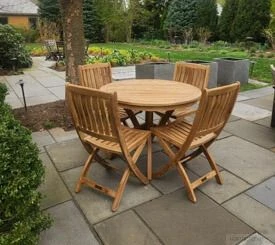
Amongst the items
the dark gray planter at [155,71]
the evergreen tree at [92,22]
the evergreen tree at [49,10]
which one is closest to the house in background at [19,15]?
the evergreen tree at [49,10]

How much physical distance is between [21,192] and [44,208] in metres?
0.79

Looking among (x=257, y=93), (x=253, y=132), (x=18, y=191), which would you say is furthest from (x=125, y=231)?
(x=257, y=93)

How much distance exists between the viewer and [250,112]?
462 cm

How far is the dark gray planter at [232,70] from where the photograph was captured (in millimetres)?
6250

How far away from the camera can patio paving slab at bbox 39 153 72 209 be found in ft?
7.59

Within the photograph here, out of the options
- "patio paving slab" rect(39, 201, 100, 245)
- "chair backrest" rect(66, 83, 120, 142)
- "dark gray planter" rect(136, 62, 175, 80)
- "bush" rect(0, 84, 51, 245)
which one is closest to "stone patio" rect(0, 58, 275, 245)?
"patio paving slab" rect(39, 201, 100, 245)

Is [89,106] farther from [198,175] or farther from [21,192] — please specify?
[198,175]

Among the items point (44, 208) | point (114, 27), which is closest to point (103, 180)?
point (44, 208)

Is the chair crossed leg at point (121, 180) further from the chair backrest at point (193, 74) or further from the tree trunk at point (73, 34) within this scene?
the tree trunk at point (73, 34)

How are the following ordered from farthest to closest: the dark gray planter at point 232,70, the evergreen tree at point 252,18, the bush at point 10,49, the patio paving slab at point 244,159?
the evergreen tree at point 252,18 → the bush at point 10,49 → the dark gray planter at point 232,70 → the patio paving slab at point 244,159

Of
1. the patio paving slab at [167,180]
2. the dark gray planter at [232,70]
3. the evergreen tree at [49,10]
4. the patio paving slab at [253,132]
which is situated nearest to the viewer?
the patio paving slab at [167,180]

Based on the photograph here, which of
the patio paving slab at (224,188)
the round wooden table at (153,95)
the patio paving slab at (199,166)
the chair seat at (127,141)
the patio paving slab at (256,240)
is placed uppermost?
the round wooden table at (153,95)

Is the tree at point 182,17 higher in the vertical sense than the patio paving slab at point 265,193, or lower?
higher

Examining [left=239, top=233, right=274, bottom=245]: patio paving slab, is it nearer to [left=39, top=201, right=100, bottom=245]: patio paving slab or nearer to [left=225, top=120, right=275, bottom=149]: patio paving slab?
[left=39, top=201, right=100, bottom=245]: patio paving slab
